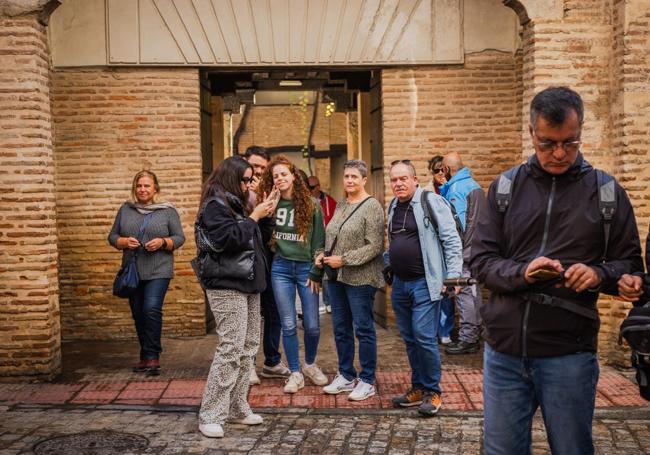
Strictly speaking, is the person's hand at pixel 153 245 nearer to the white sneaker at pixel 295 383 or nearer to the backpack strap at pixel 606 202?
the white sneaker at pixel 295 383

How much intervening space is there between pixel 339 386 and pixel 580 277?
3.92m

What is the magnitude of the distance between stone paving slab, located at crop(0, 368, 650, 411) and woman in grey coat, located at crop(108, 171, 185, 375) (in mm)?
367

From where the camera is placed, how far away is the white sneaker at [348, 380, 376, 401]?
661 centimetres

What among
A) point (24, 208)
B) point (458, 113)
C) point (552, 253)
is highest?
point (458, 113)

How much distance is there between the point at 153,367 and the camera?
25.1ft

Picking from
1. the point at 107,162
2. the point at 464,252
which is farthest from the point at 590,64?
the point at 107,162

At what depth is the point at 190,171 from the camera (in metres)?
9.57

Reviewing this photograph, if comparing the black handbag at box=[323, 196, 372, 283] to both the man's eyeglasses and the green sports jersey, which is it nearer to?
the green sports jersey

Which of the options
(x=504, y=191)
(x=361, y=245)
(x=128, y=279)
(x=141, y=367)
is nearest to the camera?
(x=504, y=191)

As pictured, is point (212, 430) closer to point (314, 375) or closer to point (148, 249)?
point (314, 375)

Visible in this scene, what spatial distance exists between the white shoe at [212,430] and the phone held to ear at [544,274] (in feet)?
10.2

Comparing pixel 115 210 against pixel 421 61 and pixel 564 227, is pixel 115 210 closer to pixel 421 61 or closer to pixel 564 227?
pixel 421 61

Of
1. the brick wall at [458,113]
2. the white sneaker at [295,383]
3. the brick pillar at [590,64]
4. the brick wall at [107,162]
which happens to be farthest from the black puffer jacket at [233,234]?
the brick wall at [458,113]

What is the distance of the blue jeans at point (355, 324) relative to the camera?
661 cm
